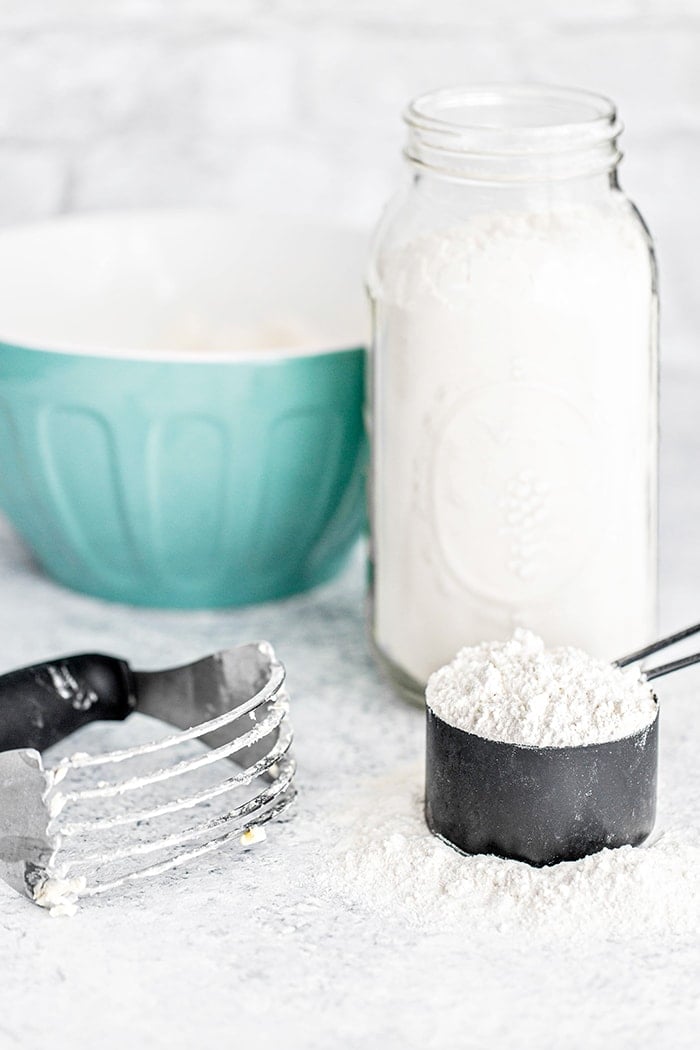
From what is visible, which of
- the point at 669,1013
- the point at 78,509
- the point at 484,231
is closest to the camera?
the point at 669,1013

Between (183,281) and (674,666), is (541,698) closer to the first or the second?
(674,666)

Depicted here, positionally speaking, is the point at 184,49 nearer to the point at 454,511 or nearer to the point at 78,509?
the point at 78,509

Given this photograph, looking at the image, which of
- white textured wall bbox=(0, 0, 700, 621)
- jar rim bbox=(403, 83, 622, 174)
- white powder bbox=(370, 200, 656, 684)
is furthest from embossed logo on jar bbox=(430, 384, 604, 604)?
white textured wall bbox=(0, 0, 700, 621)

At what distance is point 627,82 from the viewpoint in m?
1.08

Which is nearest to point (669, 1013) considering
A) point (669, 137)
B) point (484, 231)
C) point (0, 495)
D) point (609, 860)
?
point (609, 860)

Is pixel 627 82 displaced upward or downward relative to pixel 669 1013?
upward

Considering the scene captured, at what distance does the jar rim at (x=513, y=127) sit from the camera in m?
0.66

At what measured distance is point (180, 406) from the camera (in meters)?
0.78

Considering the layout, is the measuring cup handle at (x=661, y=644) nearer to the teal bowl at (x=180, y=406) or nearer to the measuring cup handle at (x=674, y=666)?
the measuring cup handle at (x=674, y=666)

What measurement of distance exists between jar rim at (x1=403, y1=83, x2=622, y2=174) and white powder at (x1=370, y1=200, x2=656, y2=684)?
27 millimetres

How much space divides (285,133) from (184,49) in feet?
0.31

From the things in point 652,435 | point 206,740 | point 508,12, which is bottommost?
point 206,740

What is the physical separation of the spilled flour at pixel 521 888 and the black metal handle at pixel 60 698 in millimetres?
152

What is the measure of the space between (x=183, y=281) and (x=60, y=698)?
1.23 feet
